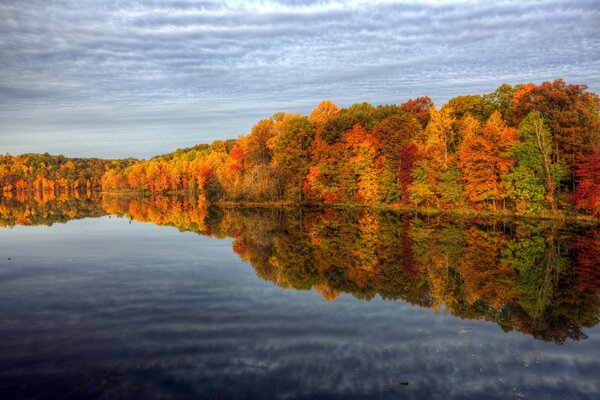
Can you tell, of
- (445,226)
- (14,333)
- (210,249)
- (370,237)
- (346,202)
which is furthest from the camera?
(346,202)

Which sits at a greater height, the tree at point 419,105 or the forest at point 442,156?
the tree at point 419,105

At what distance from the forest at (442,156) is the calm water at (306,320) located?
1388 cm

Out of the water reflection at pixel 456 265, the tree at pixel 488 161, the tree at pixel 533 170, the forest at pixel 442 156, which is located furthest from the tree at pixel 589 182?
the tree at pixel 488 161

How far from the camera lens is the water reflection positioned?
1620 cm

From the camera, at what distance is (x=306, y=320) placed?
14.8 metres

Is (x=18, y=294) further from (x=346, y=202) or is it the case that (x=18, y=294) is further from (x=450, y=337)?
(x=346, y=202)

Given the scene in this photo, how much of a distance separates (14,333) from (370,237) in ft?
80.2

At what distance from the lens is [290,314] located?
15500 mm

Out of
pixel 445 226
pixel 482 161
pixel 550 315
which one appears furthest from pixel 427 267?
pixel 482 161

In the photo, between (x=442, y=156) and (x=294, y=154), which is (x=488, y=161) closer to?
(x=442, y=156)

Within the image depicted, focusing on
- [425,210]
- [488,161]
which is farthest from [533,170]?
[425,210]

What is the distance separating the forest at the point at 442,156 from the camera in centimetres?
4219

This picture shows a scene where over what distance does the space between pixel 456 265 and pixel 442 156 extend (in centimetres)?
3314

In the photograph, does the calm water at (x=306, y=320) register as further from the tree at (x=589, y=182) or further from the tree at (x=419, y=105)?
the tree at (x=419, y=105)
